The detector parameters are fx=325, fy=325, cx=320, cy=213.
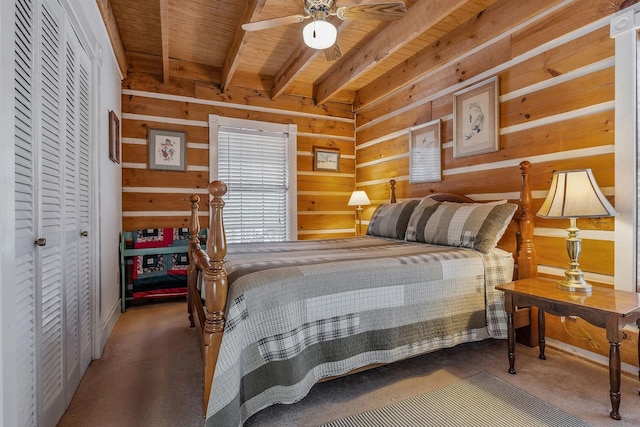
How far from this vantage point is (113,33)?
2.83 m

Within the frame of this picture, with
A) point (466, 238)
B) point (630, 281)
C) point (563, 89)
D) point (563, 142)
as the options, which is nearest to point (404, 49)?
point (563, 89)

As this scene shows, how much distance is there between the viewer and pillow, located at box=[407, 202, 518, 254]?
2.30m

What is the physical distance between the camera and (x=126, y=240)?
3480 millimetres

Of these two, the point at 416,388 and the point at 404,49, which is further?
the point at 404,49

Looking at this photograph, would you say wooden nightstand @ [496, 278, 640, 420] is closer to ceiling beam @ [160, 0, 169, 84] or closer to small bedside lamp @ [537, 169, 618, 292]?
small bedside lamp @ [537, 169, 618, 292]

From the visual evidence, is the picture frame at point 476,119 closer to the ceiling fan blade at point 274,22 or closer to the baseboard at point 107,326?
the ceiling fan blade at point 274,22

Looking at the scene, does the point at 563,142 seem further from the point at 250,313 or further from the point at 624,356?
the point at 250,313

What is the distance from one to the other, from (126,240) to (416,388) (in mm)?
3165

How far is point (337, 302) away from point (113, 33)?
3.00m

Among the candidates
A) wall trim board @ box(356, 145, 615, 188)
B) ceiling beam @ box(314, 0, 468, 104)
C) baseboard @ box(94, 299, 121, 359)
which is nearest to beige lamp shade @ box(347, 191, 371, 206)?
wall trim board @ box(356, 145, 615, 188)

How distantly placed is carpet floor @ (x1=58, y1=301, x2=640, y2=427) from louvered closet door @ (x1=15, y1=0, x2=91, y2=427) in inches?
8.2

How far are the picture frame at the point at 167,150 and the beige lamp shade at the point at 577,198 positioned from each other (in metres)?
3.60

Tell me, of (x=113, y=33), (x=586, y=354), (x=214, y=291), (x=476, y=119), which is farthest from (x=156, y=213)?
(x=586, y=354)

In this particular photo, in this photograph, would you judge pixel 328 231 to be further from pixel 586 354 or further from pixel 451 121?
pixel 586 354
